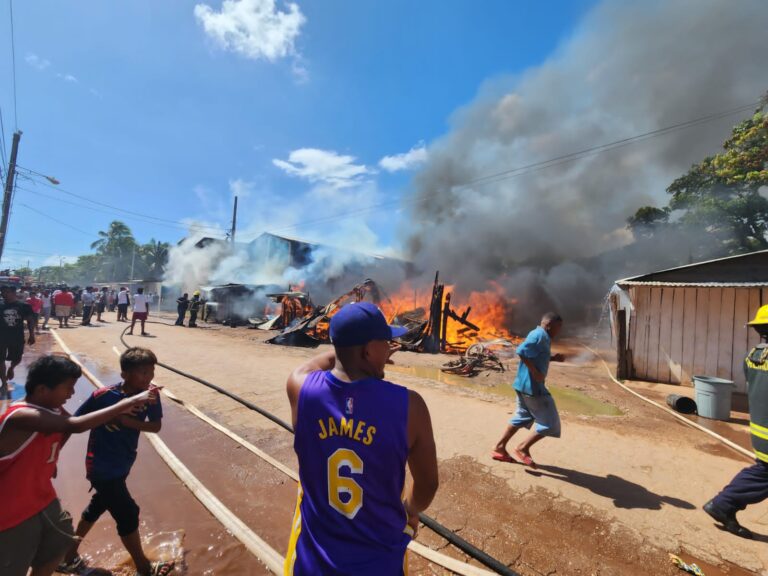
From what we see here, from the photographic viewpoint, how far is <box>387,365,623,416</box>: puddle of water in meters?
6.62

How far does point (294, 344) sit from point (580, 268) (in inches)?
672

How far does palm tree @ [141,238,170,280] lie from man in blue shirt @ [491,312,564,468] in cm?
4902

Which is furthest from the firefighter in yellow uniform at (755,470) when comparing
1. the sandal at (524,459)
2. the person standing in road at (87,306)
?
the person standing in road at (87,306)

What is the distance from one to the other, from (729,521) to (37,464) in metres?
4.87

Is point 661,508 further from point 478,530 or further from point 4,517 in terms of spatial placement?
point 4,517

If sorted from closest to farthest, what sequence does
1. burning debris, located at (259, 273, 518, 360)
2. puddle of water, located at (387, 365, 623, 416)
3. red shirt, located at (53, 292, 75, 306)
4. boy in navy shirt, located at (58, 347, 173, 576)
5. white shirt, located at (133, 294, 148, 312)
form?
boy in navy shirt, located at (58, 347, 173, 576) → puddle of water, located at (387, 365, 623, 416) → burning debris, located at (259, 273, 518, 360) → white shirt, located at (133, 294, 148, 312) → red shirt, located at (53, 292, 75, 306)

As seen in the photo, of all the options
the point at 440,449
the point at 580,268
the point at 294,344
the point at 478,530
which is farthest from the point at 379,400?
the point at 580,268

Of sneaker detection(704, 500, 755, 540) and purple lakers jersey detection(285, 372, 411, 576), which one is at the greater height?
purple lakers jersey detection(285, 372, 411, 576)

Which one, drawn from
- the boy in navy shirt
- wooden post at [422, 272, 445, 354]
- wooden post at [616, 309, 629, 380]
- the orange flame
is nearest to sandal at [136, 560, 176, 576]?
the boy in navy shirt

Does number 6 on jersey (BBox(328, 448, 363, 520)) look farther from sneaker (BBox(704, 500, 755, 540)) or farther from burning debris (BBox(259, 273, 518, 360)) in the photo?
burning debris (BBox(259, 273, 518, 360))

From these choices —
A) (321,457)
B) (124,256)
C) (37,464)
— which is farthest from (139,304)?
(124,256)

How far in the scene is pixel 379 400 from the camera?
1.28m

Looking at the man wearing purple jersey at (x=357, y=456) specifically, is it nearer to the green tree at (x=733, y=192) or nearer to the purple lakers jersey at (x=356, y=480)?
the purple lakers jersey at (x=356, y=480)

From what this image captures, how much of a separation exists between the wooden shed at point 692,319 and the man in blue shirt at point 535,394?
245 inches
